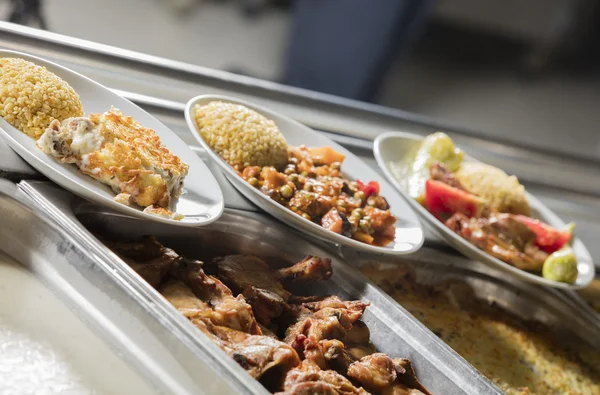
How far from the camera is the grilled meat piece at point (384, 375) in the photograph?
1.51m

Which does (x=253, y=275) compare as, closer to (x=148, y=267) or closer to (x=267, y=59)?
(x=148, y=267)

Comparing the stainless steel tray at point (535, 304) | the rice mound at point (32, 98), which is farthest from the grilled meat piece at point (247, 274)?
the stainless steel tray at point (535, 304)

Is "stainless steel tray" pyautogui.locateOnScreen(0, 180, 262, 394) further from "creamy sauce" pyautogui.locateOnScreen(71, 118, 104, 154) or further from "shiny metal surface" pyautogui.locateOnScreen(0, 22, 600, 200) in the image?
"shiny metal surface" pyautogui.locateOnScreen(0, 22, 600, 200)

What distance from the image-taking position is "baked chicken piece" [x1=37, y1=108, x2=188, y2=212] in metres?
1.57

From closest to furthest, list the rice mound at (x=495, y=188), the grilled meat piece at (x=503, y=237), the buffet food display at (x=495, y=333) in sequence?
the buffet food display at (x=495, y=333)
the grilled meat piece at (x=503, y=237)
the rice mound at (x=495, y=188)

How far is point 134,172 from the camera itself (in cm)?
157

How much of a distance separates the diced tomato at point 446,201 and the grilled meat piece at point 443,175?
0.07 m

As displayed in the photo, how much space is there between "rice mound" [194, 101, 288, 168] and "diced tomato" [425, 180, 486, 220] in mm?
624

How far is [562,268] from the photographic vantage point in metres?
2.30

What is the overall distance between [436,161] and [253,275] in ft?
3.76

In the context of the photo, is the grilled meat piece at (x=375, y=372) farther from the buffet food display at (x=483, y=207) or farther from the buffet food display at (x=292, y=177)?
the buffet food display at (x=483, y=207)

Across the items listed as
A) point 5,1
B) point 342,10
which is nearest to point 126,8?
point 5,1

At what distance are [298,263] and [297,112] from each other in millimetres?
890

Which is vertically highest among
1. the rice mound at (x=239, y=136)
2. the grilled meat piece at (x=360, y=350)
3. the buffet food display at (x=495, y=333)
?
the rice mound at (x=239, y=136)
